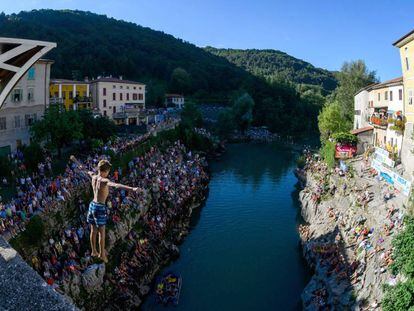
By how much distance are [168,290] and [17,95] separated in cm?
2385

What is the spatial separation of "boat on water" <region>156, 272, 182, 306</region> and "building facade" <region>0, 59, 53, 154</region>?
66.7 feet

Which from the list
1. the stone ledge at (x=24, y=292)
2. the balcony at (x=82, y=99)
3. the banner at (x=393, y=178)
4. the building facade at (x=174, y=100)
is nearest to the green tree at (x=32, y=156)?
the stone ledge at (x=24, y=292)

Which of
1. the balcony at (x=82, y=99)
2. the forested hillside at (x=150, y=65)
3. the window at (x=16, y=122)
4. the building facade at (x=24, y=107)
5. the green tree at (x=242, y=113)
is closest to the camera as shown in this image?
the building facade at (x=24, y=107)

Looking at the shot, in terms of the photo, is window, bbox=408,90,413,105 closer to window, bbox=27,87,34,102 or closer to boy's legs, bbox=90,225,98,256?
boy's legs, bbox=90,225,98,256

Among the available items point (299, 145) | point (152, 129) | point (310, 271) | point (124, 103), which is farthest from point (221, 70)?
point (310, 271)

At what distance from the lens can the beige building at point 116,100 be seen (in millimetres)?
59625

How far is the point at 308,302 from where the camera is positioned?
22609 millimetres

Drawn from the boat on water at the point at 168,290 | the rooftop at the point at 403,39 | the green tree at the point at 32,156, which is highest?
the rooftop at the point at 403,39

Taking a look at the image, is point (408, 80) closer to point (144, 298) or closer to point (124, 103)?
point (144, 298)

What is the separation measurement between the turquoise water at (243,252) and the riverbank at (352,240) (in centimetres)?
177

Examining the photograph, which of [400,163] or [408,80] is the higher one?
[408,80]

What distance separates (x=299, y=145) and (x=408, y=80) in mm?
53252

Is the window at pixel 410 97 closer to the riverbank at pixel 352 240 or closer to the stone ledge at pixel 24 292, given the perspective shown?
the riverbank at pixel 352 240

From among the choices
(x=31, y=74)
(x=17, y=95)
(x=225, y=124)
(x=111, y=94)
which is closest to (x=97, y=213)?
(x=17, y=95)
